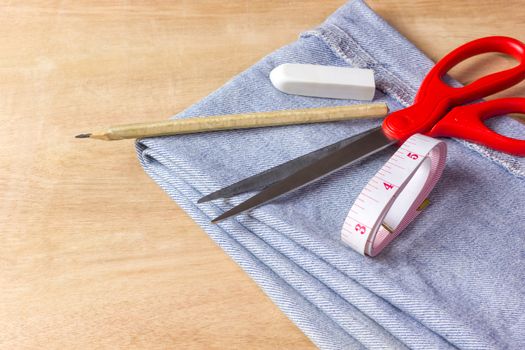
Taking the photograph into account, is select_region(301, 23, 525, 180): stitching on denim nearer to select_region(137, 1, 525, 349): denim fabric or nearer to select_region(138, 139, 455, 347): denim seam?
select_region(137, 1, 525, 349): denim fabric

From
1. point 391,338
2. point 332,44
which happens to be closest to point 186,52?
point 332,44

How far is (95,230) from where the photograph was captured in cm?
58

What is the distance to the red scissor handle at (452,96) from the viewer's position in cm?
60

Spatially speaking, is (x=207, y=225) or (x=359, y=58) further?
(x=359, y=58)

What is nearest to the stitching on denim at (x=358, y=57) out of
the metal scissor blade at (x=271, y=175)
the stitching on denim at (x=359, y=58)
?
the stitching on denim at (x=359, y=58)

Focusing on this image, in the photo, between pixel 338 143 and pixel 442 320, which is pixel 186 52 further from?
pixel 442 320

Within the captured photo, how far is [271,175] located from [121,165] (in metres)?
0.17

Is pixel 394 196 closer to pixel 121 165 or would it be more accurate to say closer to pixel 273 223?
pixel 273 223

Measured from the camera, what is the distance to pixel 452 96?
24.8 inches

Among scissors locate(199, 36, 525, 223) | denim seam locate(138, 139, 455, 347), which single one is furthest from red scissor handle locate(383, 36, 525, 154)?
denim seam locate(138, 139, 455, 347)

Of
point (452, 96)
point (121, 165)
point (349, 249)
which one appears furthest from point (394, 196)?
point (121, 165)

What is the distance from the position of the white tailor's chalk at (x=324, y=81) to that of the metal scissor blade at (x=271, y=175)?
81 millimetres

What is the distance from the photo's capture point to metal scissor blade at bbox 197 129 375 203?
56cm

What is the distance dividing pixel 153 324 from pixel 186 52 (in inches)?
14.0
